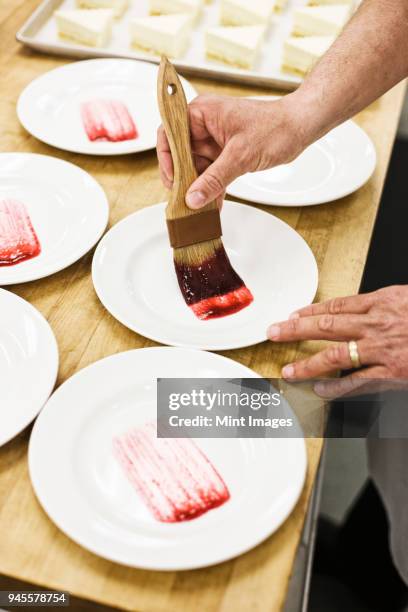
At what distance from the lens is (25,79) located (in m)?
1.67

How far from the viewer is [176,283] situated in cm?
115

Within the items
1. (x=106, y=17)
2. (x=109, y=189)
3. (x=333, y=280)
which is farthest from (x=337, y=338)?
(x=106, y=17)

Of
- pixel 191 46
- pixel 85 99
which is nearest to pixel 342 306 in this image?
pixel 85 99

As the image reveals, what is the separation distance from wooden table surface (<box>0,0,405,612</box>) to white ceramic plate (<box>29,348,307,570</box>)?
40 mm

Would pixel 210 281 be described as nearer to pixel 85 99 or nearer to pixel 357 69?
pixel 357 69

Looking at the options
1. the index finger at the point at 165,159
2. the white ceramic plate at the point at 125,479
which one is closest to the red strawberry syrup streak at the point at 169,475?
the white ceramic plate at the point at 125,479

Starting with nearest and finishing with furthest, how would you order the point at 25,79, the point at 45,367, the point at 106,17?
the point at 45,367
the point at 25,79
the point at 106,17

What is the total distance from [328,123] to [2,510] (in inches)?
35.3

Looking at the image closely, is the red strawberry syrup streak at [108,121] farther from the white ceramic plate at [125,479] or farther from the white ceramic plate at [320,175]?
the white ceramic plate at [125,479]

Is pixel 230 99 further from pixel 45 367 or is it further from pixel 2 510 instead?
pixel 2 510

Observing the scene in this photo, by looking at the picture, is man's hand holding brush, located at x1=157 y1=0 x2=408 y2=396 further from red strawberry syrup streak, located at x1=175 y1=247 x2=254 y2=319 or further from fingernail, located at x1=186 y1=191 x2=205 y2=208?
red strawberry syrup streak, located at x1=175 y1=247 x2=254 y2=319

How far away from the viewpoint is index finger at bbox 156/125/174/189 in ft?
3.96

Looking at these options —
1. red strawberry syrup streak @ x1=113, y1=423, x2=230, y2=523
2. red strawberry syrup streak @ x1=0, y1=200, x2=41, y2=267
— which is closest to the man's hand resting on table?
red strawberry syrup streak @ x1=113, y1=423, x2=230, y2=523

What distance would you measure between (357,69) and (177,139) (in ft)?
1.36
